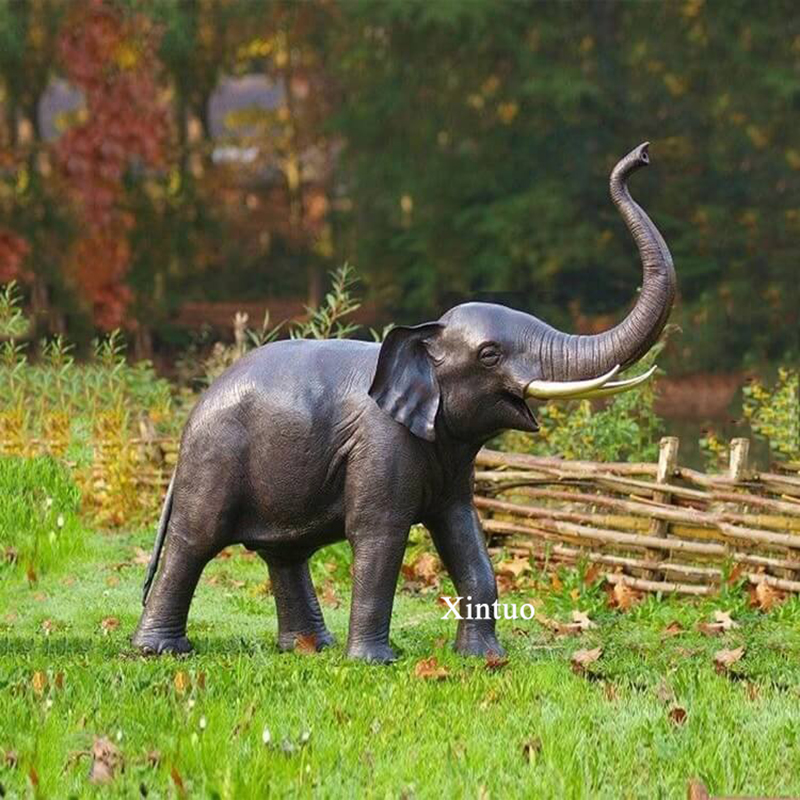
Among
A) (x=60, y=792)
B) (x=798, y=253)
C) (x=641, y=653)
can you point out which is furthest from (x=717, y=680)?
(x=798, y=253)

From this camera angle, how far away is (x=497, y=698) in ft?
16.9

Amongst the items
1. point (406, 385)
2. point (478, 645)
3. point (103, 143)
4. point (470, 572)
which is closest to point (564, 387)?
point (406, 385)

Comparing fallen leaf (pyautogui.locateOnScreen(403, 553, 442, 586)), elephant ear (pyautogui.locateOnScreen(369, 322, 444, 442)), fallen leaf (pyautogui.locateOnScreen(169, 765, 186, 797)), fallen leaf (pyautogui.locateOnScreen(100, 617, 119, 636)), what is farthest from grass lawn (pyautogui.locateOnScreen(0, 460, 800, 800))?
fallen leaf (pyautogui.locateOnScreen(403, 553, 442, 586))

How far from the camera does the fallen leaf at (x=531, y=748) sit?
443 centimetres

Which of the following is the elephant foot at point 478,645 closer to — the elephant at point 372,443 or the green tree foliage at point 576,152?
the elephant at point 372,443

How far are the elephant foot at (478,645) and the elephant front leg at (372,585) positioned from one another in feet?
1.14

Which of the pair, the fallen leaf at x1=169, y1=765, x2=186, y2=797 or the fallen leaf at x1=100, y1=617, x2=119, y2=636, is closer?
the fallen leaf at x1=169, y1=765, x2=186, y2=797

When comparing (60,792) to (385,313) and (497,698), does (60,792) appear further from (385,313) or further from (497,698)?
(385,313)

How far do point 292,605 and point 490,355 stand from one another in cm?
145

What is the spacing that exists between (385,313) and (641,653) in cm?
1754

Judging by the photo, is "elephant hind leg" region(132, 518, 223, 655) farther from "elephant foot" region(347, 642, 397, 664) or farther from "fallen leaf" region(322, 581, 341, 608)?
"fallen leaf" region(322, 581, 341, 608)

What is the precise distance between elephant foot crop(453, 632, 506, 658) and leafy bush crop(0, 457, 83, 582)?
11.1ft

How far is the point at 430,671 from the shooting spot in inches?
214

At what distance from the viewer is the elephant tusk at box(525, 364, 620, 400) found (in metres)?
5.30
